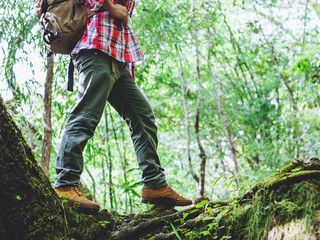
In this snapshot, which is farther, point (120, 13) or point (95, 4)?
point (120, 13)

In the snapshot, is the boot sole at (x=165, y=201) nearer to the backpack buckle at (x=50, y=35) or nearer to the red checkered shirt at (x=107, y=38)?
the red checkered shirt at (x=107, y=38)

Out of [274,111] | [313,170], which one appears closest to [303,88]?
[274,111]

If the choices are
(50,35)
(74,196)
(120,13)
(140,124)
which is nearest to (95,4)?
(120,13)

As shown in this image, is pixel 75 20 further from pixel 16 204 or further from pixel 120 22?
pixel 16 204

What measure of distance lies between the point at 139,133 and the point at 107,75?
1.32 feet

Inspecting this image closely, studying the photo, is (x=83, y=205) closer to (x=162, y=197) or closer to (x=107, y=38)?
(x=162, y=197)

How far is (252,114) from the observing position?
5.41m

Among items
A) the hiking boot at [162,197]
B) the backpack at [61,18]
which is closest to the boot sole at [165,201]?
the hiking boot at [162,197]

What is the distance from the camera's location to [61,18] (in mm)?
1597

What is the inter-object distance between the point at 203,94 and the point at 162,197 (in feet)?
14.6

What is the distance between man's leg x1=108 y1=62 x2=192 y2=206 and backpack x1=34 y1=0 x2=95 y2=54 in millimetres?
299

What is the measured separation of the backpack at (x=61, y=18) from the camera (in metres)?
1.60

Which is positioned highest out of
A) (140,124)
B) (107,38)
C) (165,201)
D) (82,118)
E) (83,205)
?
(107,38)

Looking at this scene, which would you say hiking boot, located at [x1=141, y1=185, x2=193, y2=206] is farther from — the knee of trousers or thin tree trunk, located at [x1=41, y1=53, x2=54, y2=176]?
thin tree trunk, located at [x1=41, y1=53, x2=54, y2=176]
